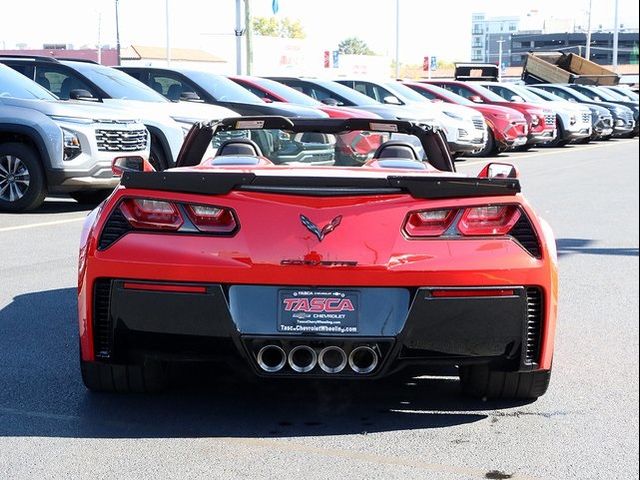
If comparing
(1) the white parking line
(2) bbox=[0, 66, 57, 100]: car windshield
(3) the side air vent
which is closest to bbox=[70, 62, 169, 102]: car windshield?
(2) bbox=[0, 66, 57, 100]: car windshield

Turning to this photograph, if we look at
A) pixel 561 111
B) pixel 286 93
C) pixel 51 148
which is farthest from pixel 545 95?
pixel 51 148

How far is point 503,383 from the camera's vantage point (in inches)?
196

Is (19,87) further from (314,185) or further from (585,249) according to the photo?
(314,185)

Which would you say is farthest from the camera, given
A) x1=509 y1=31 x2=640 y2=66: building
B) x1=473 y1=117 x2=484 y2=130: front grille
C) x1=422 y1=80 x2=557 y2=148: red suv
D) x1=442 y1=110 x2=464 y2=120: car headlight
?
x1=509 y1=31 x2=640 y2=66: building

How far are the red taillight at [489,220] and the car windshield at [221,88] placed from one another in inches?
511

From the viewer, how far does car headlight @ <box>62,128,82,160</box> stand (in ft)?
41.4

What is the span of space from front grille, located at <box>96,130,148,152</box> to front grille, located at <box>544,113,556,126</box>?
1669cm

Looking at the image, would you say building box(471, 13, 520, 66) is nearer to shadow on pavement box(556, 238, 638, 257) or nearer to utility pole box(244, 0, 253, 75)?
utility pole box(244, 0, 253, 75)

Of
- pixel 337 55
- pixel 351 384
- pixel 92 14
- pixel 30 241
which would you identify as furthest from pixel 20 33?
pixel 337 55

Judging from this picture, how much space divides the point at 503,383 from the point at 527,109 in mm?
23613

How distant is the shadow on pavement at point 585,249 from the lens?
10.5m

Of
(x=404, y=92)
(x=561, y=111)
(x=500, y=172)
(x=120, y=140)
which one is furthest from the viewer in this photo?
(x=561, y=111)

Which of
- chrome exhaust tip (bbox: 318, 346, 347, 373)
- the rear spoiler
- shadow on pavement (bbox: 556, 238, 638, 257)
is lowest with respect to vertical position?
shadow on pavement (bbox: 556, 238, 638, 257)

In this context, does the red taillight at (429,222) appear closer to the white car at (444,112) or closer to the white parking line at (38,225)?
the white parking line at (38,225)
